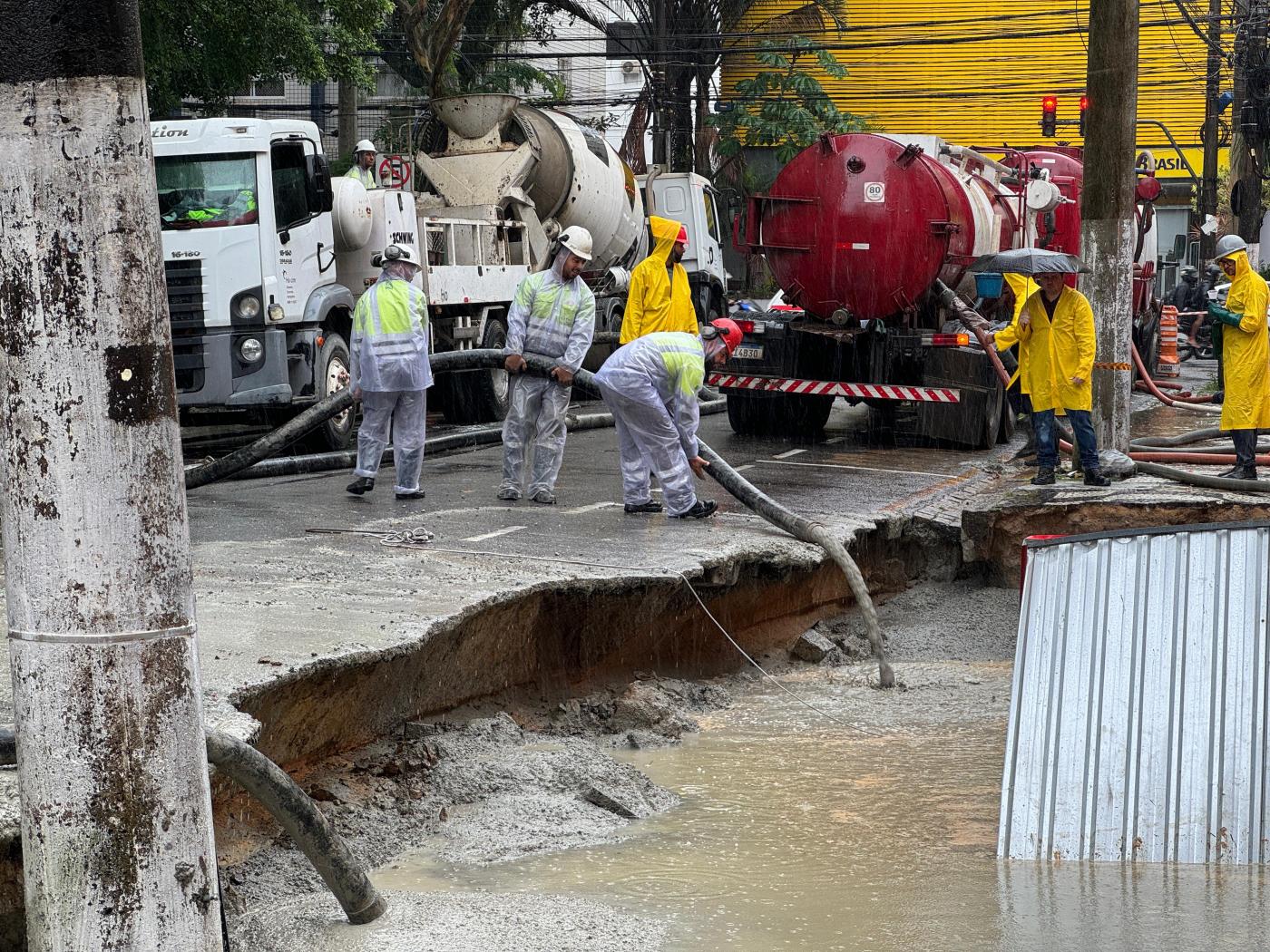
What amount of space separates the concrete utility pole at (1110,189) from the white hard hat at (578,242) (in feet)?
11.2

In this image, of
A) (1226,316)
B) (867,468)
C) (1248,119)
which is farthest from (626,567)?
(1248,119)

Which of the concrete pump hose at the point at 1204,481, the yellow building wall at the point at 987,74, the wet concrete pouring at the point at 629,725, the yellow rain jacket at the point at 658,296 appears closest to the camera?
the wet concrete pouring at the point at 629,725

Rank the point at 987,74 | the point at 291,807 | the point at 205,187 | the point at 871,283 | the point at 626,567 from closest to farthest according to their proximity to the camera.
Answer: the point at 291,807 < the point at 626,567 < the point at 205,187 < the point at 871,283 < the point at 987,74

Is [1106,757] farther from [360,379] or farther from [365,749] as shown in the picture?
[360,379]

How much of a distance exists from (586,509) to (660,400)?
1.03 m

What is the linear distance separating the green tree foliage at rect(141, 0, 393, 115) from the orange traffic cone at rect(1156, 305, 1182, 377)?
509 inches

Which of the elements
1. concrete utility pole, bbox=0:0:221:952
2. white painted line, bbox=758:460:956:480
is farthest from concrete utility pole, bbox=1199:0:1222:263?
concrete utility pole, bbox=0:0:221:952

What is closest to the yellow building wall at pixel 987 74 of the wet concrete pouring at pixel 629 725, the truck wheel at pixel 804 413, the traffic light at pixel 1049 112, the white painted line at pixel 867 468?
the traffic light at pixel 1049 112

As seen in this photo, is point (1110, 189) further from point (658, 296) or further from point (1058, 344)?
point (658, 296)

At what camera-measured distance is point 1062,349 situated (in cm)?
1020

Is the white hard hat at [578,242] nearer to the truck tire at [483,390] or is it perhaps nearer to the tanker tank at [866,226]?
the tanker tank at [866,226]

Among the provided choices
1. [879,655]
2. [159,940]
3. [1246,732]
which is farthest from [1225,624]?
[159,940]

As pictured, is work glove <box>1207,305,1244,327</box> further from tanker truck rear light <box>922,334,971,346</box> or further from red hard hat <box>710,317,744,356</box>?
red hard hat <box>710,317,744,356</box>

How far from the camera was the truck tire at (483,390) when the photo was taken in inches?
632
